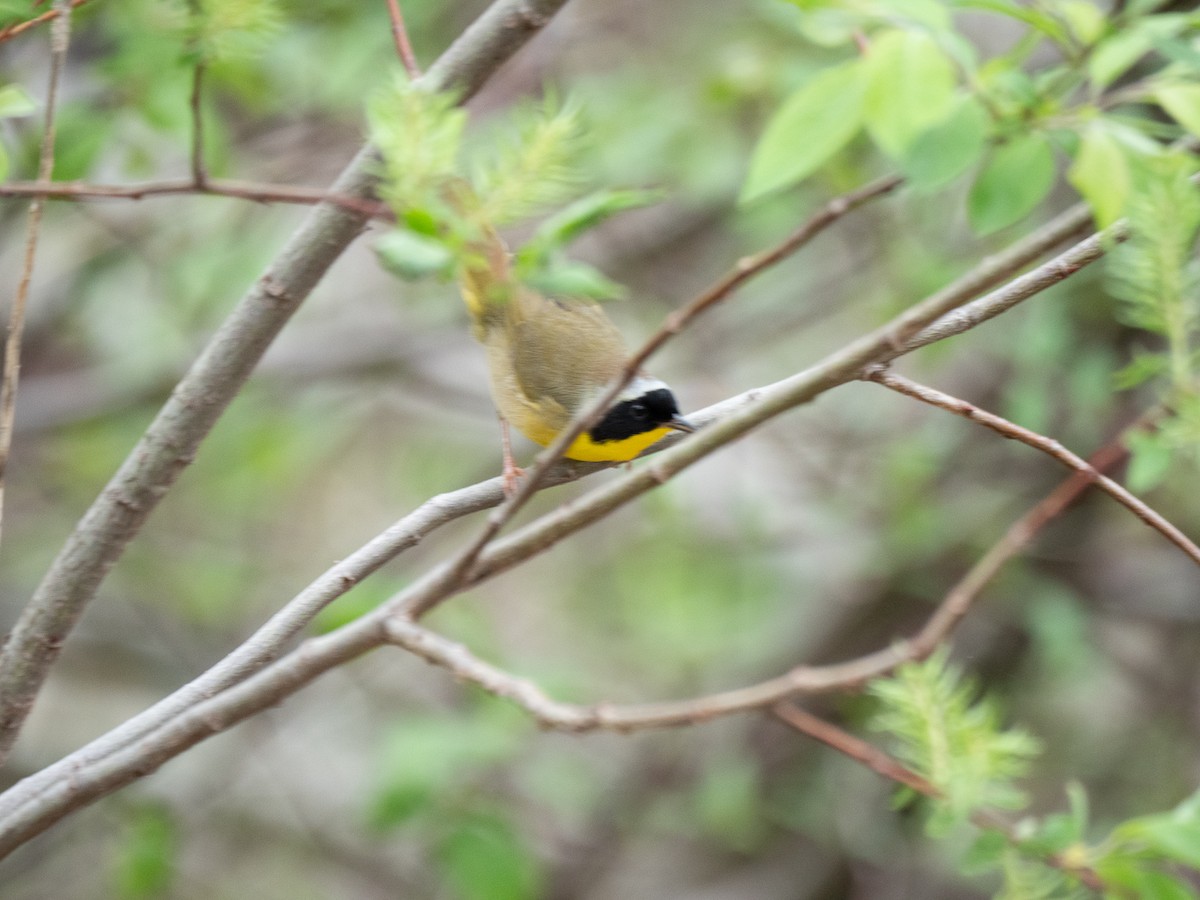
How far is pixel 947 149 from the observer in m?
1.19

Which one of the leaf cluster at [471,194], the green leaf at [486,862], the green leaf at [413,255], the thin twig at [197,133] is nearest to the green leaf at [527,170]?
the leaf cluster at [471,194]

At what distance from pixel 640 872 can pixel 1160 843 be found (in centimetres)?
293

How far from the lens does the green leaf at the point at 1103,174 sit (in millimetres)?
1114

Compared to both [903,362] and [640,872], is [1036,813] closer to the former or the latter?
[640,872]

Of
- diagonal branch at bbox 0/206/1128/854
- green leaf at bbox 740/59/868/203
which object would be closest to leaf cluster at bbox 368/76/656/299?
diagonal branch at bbox 0/206/1128/854

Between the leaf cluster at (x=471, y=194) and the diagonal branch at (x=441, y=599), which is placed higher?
the leaf cluster at (x=471, y=194)

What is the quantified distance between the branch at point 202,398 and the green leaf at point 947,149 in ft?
1.34

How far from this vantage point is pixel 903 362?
3840 mm

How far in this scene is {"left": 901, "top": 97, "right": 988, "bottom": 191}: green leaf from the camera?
1159 mm

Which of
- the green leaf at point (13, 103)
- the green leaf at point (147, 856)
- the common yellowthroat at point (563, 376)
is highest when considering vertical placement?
the green leaf at point (13, 103)

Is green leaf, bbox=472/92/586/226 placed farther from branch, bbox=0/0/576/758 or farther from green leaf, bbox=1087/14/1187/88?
green leaf, bbox=1087/14/1187/88

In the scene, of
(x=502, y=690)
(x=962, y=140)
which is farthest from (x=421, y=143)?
(x=962, y=140)

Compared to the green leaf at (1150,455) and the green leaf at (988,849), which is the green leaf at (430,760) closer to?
the green leaf at (988,849)

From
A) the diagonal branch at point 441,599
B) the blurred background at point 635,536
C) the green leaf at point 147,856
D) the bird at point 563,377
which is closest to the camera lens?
the diagonal branch at point 441,599
